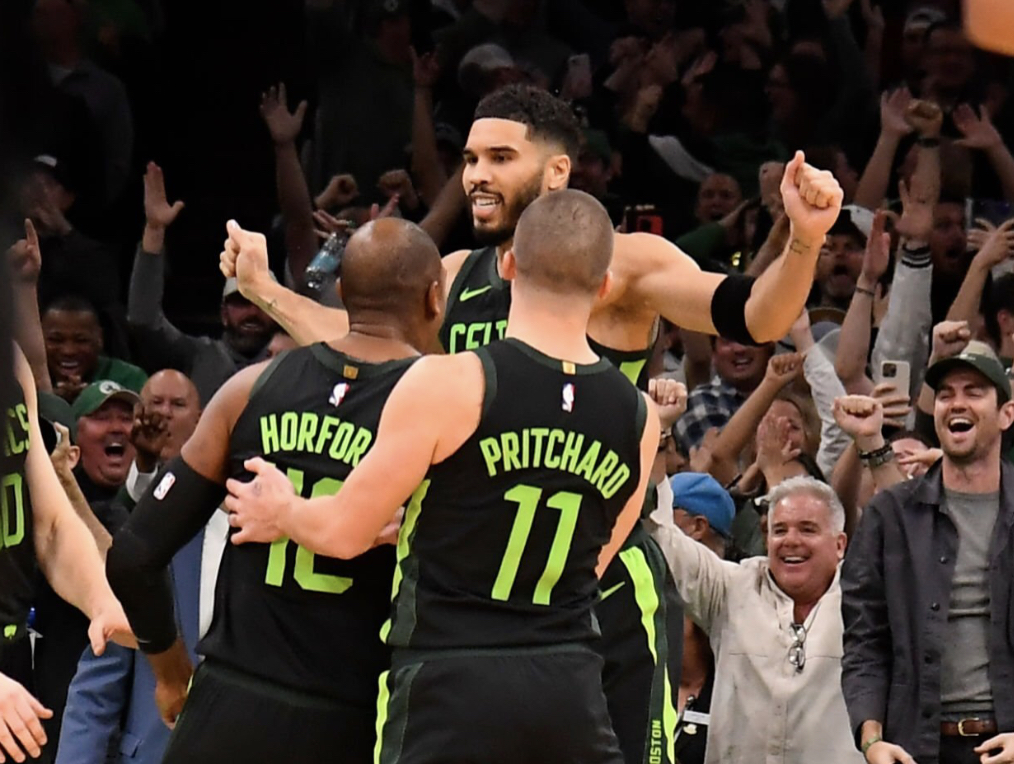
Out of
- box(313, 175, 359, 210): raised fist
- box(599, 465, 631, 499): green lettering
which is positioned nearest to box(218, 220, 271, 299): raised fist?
box(599, 465, 631, 499): green lettering

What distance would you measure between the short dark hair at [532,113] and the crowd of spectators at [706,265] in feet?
4.31

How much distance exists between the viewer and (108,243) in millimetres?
10203

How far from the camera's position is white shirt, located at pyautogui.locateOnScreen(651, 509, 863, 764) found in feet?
19.4

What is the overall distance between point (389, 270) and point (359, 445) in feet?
1.18

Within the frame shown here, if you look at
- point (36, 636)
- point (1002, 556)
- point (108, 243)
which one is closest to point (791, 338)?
point (1002, 556)

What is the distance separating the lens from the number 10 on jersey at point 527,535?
3369mm

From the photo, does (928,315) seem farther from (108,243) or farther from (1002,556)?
(108,243)

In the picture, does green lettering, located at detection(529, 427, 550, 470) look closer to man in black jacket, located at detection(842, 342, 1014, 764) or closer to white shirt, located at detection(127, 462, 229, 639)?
man in black jacket, located at detection(842, 342, 1014, 764)

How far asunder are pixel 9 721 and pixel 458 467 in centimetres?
125

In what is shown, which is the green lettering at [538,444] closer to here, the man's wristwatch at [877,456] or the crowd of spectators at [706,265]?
the crowd of spectators at [706,265]

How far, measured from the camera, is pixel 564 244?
3486 millimetres

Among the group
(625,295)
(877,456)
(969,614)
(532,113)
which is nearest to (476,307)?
(625,295)

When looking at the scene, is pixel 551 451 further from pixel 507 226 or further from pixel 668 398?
pixel 668 398

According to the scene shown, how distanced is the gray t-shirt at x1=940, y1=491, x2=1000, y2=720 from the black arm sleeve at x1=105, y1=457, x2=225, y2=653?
268cm
